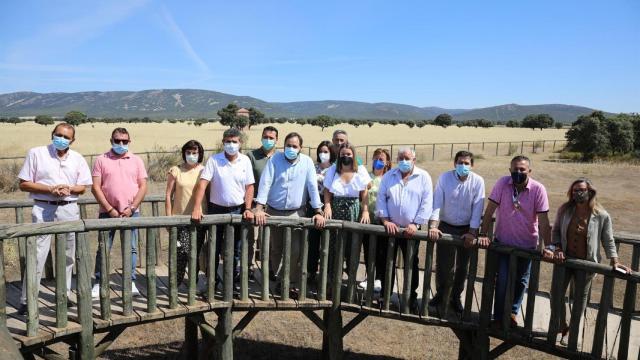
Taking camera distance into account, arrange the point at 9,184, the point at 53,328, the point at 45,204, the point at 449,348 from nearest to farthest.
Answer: the point at 53,328, the point at 45,204, the point at 449,348, the point at 9,184

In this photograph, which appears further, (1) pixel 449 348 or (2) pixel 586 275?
(1) pixel 449 348

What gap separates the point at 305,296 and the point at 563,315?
8.41ft

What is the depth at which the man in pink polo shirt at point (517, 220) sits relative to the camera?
4.72 m

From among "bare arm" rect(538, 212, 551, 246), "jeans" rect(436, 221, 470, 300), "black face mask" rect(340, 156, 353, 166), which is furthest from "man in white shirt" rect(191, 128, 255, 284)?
"bare arm" rect(538, 212, 551, 246)

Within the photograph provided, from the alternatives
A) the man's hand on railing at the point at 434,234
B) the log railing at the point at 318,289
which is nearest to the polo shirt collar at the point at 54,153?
the log railing at the point at 318,289

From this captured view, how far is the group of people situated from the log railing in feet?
0.42

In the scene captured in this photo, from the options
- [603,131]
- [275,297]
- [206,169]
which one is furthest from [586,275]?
[603,131]

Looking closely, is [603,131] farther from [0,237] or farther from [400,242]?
[0,237]

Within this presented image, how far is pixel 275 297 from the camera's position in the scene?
17.8 feet

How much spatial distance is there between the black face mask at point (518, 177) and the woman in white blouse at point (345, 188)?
1.52 m

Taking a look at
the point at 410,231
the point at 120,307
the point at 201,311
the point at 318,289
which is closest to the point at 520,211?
the point at 410,231

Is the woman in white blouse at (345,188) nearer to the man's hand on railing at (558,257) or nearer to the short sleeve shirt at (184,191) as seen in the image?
the short sleeve shirt at (184,191)

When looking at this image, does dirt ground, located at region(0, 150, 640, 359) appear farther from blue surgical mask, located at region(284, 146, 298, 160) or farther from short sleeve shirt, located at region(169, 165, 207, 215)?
blue surgical mask, located at region(284, 146, 298, 160)

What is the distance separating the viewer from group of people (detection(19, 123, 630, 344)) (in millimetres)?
4684
